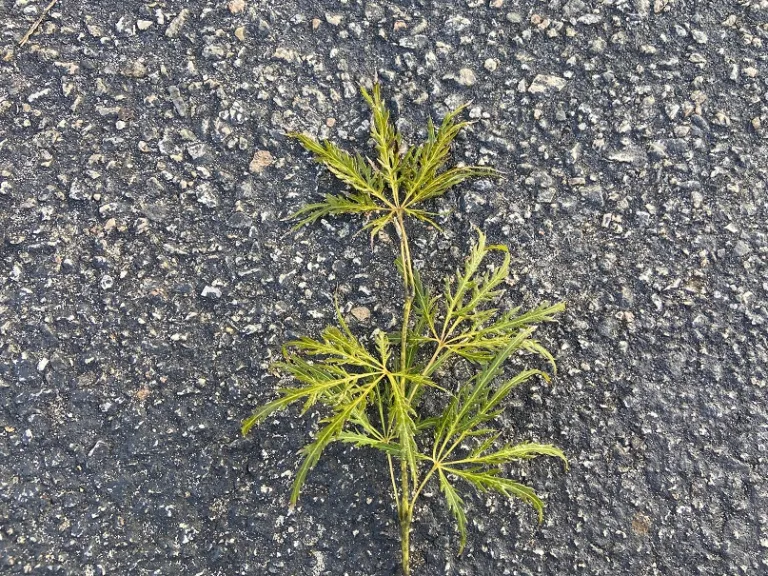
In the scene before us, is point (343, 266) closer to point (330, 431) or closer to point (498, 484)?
point (330, 431)

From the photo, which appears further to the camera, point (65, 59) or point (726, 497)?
point (65, 59)

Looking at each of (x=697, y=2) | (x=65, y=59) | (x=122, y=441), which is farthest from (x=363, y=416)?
(x=697, y=2)

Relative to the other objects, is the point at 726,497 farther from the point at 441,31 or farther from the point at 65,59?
the point at 65,59

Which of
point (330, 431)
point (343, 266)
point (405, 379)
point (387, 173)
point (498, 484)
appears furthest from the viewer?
point (343, 266)

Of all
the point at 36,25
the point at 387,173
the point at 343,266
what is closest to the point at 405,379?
the point at 343,266

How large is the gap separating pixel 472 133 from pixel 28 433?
5.72 ft

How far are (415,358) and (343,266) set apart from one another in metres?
0.39

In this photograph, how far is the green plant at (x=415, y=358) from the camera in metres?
2.11

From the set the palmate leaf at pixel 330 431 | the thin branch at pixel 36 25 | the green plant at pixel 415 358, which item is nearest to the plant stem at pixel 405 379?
the green plant at pixel 415 358

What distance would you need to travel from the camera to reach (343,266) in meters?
2.49

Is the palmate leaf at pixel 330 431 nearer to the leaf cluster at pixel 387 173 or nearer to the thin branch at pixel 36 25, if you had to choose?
the leaf cluster at pixel 387 173

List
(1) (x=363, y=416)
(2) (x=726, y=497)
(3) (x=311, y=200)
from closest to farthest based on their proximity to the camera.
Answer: (1) (x=363, y=416) < (2) (x=726, y=497) < (3) (x=311, y=200)

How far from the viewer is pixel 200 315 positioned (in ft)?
8.11

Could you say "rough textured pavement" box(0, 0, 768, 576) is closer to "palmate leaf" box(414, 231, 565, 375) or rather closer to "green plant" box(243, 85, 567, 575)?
"green plant" box(243, 85, 567, 575)
